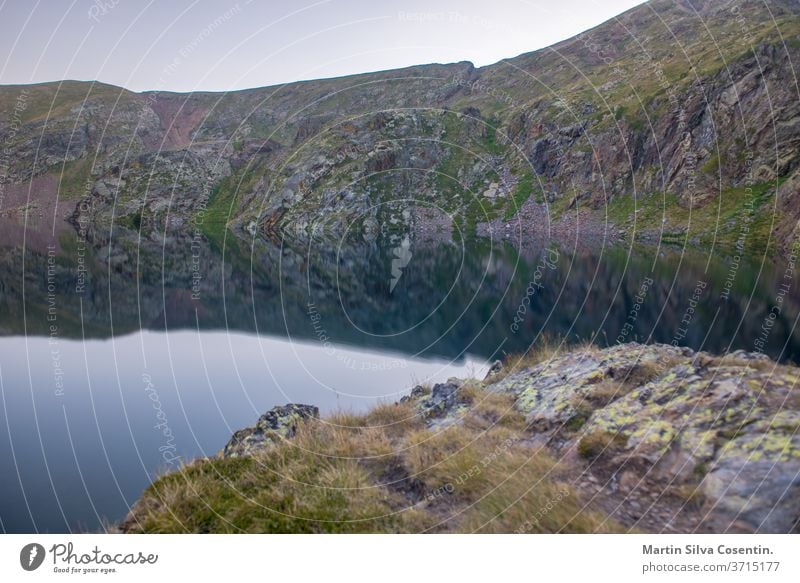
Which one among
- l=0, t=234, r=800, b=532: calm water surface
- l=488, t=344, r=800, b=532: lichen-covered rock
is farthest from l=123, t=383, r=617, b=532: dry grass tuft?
l=0, t=234, r=800, b=532: calm water surface

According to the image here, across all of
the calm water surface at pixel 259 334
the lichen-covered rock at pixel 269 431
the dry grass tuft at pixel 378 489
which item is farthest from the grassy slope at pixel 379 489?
the calm water surface at pixel 259 334

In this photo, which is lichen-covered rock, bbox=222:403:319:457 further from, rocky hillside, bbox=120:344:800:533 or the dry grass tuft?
the dry grass tuft

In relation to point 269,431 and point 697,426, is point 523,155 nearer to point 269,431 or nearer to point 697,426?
point 269,431

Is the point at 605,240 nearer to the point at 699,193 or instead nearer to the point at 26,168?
the point at 699,193

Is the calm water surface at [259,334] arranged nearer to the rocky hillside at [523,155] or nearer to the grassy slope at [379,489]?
the grassy slope at [379,489]

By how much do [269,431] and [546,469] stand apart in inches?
241

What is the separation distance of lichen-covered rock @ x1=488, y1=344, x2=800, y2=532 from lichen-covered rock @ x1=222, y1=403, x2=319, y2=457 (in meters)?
5.21

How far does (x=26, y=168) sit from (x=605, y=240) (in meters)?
165

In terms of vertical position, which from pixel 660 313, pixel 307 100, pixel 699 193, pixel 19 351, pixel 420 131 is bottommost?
pixel 660 313

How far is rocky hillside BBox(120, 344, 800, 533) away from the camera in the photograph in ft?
19.8

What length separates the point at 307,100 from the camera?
627 ft

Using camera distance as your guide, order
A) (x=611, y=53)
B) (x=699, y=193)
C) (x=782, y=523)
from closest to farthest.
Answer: (x=782, y=523) < (x=699, y=193) < (x=611, y=53)

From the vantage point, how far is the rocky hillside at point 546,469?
19.8 ft

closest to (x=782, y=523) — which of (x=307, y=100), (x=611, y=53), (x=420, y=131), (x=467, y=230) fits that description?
(x=467, y=230)
